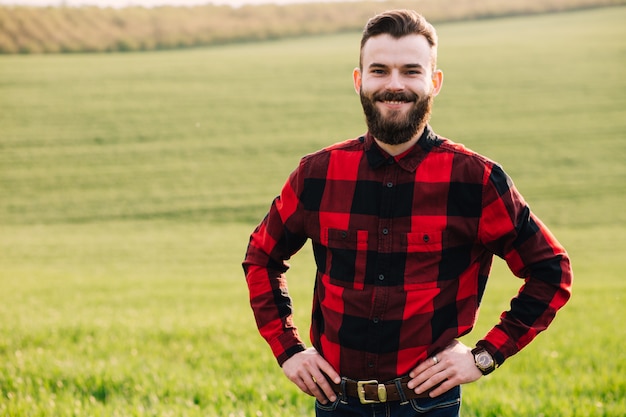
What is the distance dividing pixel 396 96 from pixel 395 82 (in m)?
0.05

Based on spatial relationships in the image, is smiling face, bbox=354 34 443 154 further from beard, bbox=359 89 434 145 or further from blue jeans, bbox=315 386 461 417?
blue jeans, bbox=315 386 461 417

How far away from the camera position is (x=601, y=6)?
52938 mm

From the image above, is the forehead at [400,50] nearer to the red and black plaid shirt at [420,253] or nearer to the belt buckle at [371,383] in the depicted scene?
the red and black plaid shirt at [420,253]

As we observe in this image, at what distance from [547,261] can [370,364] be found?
71cm

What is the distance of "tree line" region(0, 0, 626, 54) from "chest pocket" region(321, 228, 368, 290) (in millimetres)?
44783

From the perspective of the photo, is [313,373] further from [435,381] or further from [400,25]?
[400,25]

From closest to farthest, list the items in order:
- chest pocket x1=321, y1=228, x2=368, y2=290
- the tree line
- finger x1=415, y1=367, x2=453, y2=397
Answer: finger x1=415, y1=367, x2=453, y2=397
chest pocket x1=321, y1=228, x2=368, y2=290
the tree line

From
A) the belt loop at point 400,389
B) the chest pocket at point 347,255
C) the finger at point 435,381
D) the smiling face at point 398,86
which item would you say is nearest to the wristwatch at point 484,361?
the finger at point 435,381

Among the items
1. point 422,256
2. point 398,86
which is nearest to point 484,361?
point 422,256

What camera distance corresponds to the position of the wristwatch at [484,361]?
2.46m

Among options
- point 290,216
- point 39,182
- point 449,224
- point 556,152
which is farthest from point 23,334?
point 556,152

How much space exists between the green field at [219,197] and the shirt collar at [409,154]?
2.18 meters

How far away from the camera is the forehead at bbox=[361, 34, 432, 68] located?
2.48 metres

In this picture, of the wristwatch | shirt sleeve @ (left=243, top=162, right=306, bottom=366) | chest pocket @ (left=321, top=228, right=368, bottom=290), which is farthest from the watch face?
shirt sleeve @ (left=243, top=162, right=306, bottom=366)
